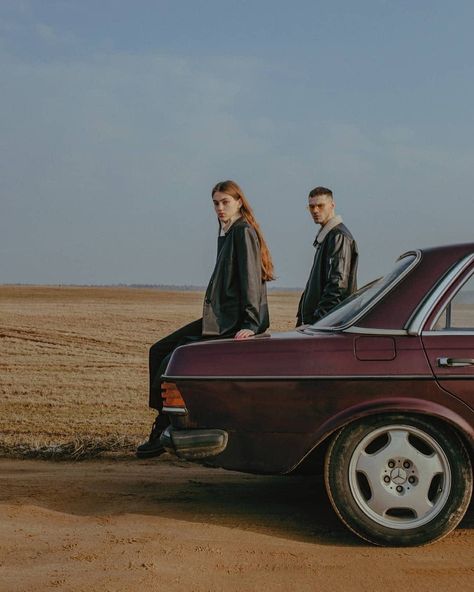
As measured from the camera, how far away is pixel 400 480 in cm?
460

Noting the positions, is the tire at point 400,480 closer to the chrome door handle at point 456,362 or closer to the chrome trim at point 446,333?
the chrome door handle at point 456,362

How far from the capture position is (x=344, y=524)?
15.5 feet

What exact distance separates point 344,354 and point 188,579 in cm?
148

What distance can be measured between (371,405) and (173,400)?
44.9 inches

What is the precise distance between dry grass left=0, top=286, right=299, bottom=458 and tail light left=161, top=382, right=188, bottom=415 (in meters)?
2.99

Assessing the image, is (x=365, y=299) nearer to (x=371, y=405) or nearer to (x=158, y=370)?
(x=371, y=405)

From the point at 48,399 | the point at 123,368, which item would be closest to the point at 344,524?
the point at 48,399

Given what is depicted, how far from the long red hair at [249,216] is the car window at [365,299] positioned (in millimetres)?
867

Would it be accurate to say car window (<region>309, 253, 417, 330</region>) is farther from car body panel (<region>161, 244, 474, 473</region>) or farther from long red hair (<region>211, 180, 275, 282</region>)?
long red hair (<region>211, 180, 275, 282</region>)

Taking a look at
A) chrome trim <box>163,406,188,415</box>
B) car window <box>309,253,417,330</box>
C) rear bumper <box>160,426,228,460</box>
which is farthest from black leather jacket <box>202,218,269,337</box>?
rear bumper <box>160,426,228,460</box>

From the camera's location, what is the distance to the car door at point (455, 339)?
457cm

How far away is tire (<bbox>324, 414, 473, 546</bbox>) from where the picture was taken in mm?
4570

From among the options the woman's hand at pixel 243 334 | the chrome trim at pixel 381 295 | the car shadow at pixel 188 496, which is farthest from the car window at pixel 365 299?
the car shadow at pixel 188 496

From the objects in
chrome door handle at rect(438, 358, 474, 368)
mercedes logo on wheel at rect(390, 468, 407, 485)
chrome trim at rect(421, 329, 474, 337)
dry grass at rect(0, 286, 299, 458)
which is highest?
chrome trim at rect(421, 329, 474, 337)
